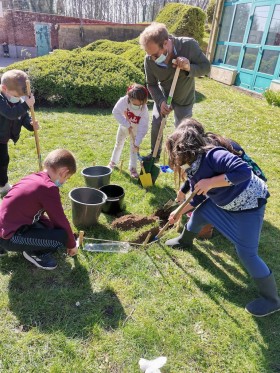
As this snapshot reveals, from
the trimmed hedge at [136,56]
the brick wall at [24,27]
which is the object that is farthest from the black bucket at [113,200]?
the brick wall at [24,27]

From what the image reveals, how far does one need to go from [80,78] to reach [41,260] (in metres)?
6.76

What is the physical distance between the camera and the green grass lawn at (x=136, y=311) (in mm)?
2131

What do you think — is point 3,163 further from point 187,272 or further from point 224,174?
point 224,174

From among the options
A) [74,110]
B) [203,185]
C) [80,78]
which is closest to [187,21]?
[80,78]

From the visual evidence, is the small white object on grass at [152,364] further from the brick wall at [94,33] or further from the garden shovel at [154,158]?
the brick wall at [94,33]

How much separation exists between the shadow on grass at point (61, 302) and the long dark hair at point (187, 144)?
1313 mm

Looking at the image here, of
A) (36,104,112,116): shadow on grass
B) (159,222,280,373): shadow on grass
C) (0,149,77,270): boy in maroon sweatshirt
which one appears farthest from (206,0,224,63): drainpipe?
(0,149,77,270): boy in maroon sweatshirt

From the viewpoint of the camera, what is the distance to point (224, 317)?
248cm

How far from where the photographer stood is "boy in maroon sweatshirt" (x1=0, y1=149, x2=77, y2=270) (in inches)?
98.3

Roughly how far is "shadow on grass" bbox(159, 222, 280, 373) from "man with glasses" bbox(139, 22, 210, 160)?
1565mm

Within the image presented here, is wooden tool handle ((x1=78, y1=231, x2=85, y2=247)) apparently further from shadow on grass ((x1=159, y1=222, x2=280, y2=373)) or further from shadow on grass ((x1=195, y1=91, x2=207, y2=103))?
shadow on grass ((x1=195, y1=91, x2=207, y2=103))

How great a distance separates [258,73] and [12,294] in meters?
10.7

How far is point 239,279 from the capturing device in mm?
2902

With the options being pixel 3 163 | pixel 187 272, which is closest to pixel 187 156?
pixel 187 272
